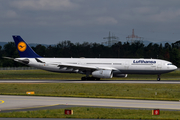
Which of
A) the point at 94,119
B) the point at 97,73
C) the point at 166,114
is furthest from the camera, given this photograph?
the point at 97,73

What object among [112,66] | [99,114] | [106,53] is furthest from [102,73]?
[106,53]

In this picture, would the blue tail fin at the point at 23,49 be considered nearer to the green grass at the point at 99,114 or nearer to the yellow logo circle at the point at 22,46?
the yellow logo circle at the point at 22,46

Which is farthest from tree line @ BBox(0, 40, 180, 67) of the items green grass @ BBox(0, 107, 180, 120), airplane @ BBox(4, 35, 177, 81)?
green grass @ BBox(0, 107, 180, 120)

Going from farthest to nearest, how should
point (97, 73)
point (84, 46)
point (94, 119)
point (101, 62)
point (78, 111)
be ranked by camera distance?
1. point (84, 46)
2. point (101, 62)
3. point (97, 73)
4. point (78, 111)
5. point (94, 119)

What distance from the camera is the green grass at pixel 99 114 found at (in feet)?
60.1

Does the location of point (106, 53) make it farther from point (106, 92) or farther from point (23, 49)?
point (106, 92)

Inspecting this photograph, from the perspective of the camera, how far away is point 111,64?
183 ft

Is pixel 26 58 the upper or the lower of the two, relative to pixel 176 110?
upper

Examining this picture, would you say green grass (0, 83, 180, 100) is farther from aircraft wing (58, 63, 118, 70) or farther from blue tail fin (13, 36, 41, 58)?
blue tail fin (13, 36, 41, 58)

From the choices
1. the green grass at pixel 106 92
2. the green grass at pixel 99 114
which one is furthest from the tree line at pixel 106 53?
the green grass at pixel 99 114

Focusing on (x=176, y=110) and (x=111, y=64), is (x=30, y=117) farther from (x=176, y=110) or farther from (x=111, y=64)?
(x=111, y=64)

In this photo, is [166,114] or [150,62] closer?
[166,114]

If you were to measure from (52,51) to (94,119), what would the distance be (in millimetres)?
143006

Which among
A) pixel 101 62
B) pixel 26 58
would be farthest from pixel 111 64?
pixel 26 58
